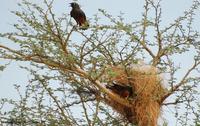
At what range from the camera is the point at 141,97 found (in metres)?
6.15

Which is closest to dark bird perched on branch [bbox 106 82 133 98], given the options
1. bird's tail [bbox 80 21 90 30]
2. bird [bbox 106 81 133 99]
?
bird [bbox 106 81 133 99]

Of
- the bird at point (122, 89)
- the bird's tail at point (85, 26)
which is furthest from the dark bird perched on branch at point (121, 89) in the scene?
the bird's tail at point (85, 26)

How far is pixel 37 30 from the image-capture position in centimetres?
559

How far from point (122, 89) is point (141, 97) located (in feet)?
0.88

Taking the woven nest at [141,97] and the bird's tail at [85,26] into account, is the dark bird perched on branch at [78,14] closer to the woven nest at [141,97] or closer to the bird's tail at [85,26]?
the bird's tail at [85,26]

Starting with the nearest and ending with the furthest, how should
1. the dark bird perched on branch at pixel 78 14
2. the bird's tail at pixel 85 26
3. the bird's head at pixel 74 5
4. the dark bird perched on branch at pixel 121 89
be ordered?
1. the bird's tail at pixel 85 26
2. the dark bird perched on branch at pixel 121 89
3. the dark bird perched on branch at pixel 78 14
4. the bird's head at pixel 74 5

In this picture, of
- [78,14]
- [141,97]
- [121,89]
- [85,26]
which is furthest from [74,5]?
[141,97]

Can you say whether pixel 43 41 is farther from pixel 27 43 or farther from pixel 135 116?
pixel 135 116

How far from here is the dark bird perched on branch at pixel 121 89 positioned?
19.9 ft

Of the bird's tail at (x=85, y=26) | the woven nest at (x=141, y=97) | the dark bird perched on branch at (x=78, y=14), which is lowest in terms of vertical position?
the woven nest at (x=141, y=97)

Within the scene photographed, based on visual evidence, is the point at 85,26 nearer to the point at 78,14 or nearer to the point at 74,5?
the point at 78,14

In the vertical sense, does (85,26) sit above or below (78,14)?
below

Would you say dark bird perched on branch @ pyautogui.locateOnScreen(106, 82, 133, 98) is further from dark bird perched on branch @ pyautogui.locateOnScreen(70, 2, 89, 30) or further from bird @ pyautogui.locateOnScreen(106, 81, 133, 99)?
dark bird perched on branch @ pyautogui.locateOnScreen(70, 2, 89, 30)

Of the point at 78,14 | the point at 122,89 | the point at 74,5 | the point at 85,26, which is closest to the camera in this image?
the point at 85,26
